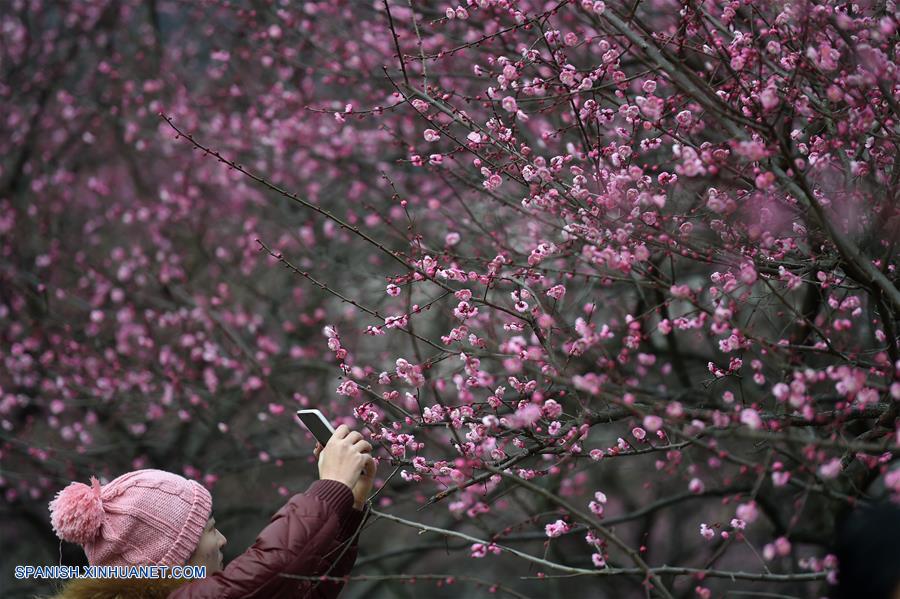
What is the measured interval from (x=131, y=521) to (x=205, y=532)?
232 mm

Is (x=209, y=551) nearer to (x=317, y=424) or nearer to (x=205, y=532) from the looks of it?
(x=205, y=532)

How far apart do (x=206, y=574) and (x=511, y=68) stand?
196 cm

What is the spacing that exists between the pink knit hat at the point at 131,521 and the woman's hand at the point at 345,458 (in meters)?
0.49

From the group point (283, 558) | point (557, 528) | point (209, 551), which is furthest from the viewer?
point (557, 528)

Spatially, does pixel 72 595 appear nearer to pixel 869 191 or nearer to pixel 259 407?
pixel 869 191

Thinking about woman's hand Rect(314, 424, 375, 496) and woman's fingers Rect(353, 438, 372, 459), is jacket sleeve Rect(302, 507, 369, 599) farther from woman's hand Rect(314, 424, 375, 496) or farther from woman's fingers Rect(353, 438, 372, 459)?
woman's fingers Rect(353, 438, 372, 459)

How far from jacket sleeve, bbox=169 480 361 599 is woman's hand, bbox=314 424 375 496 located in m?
0.03

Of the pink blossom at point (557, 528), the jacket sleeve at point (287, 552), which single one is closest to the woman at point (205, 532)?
the jacket sleeve at point (287, 552)

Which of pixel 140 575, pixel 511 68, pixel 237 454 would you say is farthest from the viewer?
pixel 237 454

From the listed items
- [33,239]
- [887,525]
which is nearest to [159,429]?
[33,239]

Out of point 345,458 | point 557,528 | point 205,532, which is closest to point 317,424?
point 345,458

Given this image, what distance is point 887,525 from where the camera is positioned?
1684 mm

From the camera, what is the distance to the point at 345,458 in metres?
2.53

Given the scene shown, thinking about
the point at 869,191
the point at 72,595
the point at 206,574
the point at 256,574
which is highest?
the point at 869,191
